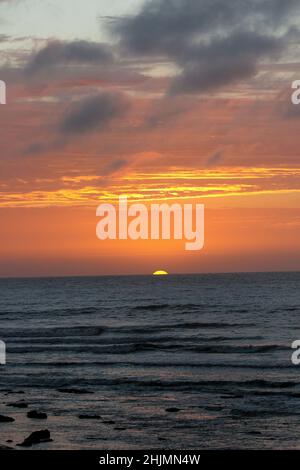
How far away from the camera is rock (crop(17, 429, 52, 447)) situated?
65.5ft

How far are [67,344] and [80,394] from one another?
19.9 meters

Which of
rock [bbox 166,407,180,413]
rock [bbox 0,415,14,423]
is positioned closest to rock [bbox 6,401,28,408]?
rock [bbox 0,415,14,423]

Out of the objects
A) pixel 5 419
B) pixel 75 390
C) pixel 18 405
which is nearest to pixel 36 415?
pixel 5 419

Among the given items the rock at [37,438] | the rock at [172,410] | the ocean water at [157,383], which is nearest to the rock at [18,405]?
the ocean water at [157,383]

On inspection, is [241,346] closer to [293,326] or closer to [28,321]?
[293,326]

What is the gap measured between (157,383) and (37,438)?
36.3 feet

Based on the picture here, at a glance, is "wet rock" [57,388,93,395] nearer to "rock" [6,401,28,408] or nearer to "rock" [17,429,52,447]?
"rock" [6,401,28,408]

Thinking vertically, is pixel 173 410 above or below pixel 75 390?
below

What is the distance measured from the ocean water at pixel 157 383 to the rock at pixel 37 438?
12.5 inches

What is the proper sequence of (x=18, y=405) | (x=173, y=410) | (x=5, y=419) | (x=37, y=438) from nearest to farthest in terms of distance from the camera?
(x=37, y=438), (x=5, y=419), (x=173, y=410), (x=18, y=405)

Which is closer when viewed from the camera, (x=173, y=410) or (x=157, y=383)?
(x=173, y=410)

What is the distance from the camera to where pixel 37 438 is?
20.5 meters

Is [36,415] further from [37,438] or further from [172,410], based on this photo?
[172,410]
